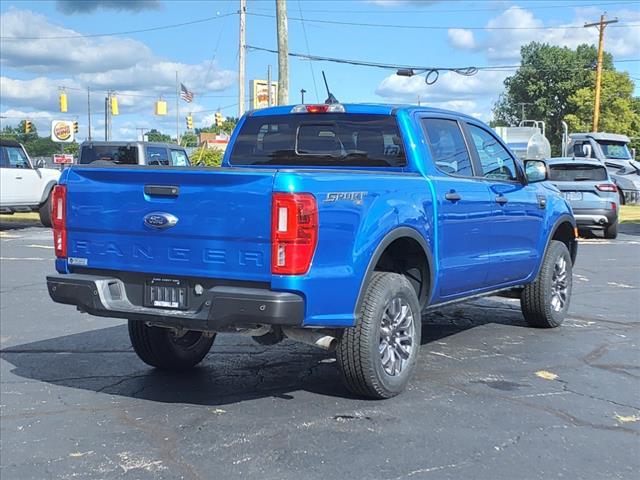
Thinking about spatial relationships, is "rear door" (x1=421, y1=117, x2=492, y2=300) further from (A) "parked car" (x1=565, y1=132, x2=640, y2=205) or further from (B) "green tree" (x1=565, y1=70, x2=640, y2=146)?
(B) "green tree" (x1=565, y1=70, x2=640, y2=146)

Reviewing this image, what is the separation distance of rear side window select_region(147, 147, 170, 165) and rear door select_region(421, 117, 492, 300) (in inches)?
552

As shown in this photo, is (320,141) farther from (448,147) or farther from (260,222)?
(260,222)

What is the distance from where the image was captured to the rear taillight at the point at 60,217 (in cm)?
477

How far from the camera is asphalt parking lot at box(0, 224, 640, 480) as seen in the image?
12.7ft

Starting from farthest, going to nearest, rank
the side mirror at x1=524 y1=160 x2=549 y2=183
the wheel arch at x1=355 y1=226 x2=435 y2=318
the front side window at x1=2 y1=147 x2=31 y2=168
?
the front side window at x1=2 y1=147 x2=31 y2=168 → the side mirror at x1=524 y1=160 x2=549 y2=183 → the wheel arch at x1=355 y1=226 x2=435 y2=318

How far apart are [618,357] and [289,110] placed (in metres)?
3.42

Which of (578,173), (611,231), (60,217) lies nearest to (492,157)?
(60,217)

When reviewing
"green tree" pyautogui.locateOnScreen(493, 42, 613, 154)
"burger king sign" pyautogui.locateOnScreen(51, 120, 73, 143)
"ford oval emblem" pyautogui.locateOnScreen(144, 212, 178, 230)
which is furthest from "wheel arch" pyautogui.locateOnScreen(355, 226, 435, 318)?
"green tree" pyautogui.locateOnScreen(493, 42, 613, 154)

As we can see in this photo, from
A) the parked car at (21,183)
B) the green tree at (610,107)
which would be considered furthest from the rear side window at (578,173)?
the green tree at (610,107)

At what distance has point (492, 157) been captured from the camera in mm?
6547

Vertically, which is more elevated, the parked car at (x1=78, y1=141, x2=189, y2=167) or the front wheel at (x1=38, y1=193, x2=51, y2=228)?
the parked car at (x1=78, y1=141, x2=189, y2=167)

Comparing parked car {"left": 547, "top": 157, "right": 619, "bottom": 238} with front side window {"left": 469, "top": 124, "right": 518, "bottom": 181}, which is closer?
front side window {"left": 469, "top": 124, "right": 518, "bottom": 181}

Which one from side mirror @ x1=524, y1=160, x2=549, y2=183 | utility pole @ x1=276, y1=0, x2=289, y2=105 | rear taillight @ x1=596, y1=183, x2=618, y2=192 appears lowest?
rear taillight @ x1=596, y1=183, x2=618, y2=192

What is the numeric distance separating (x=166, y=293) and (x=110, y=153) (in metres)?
15.8
